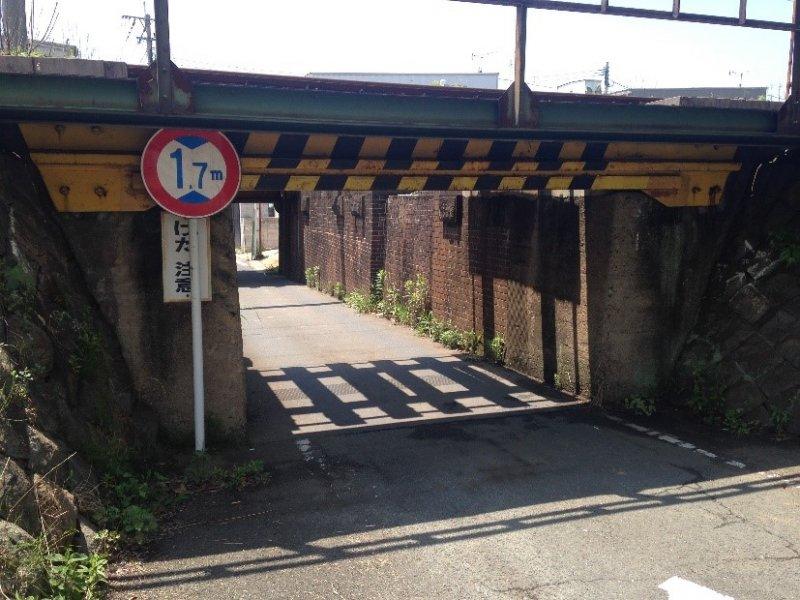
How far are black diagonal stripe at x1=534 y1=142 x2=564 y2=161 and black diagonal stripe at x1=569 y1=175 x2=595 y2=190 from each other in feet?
1.43

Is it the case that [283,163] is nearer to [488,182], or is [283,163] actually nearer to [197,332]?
[197,332]

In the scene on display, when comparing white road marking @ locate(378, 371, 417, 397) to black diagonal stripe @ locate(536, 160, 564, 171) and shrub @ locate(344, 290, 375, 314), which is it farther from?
shrub @ locate(344, 290, 375, 314)

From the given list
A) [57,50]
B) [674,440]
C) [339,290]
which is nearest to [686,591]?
[674,440]

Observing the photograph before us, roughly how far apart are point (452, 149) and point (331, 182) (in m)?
1.25

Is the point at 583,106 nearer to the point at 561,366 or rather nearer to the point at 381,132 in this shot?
the point at 381,132

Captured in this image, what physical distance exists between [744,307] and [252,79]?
21.7 feet

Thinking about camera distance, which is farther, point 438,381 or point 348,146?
point 438,381

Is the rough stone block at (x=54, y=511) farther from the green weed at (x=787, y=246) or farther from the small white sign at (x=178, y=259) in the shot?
the green weed at (x=787, y=246)

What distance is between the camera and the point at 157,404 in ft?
22.3

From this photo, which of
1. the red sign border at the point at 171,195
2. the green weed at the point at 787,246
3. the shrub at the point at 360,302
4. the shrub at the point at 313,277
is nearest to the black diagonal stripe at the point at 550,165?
the green weed at the point at 787,246

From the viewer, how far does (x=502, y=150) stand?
24.0 feet

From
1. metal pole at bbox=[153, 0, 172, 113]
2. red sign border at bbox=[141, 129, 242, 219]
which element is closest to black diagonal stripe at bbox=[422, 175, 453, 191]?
red sign border at bbox=[141, 129, 242, 219]

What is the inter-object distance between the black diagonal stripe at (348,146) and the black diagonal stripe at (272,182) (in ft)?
1.69

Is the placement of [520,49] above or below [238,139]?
above
